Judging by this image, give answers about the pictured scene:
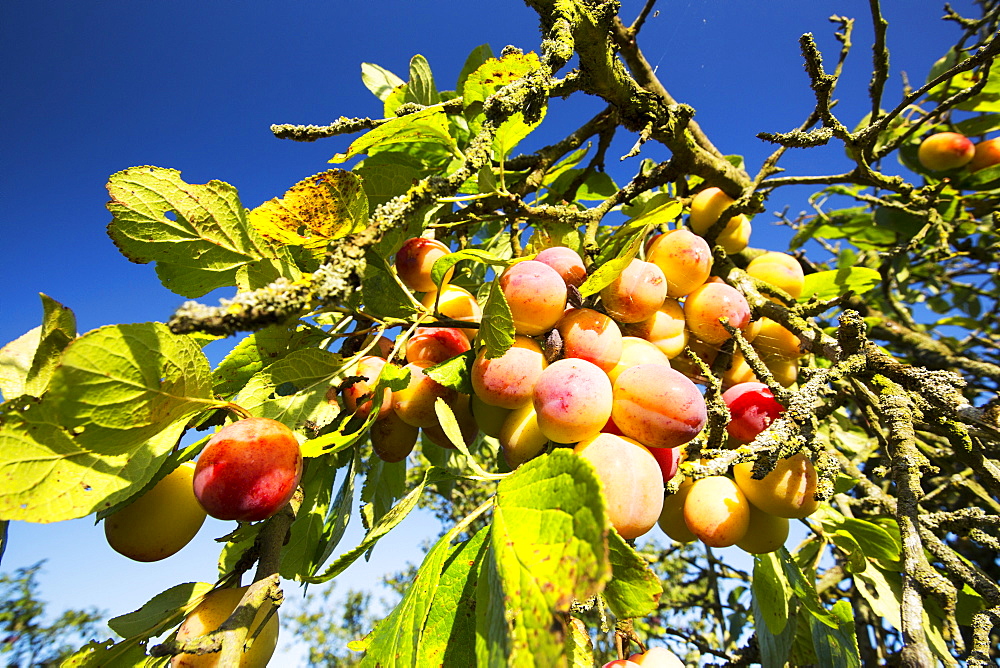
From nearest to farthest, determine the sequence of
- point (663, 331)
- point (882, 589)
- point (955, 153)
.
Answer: point (663, 331)
point (882, 589)
point (955, 153)

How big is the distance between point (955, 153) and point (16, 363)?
2.99m

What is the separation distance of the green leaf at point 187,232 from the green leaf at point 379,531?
41cm

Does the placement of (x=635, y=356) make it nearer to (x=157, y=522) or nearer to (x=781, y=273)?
(x=781, y=273)

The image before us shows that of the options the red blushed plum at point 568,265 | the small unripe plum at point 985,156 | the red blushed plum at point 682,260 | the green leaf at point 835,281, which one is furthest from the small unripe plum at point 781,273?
the small unripe plum at point 985,156

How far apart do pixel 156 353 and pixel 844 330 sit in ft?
3.42

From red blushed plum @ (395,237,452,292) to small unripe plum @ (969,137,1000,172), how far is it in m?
2.38

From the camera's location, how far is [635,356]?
34.1 inches

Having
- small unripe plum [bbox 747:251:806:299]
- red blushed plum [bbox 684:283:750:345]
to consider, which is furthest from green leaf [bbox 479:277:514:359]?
small unripe plum [bbox 747:251:806:299]

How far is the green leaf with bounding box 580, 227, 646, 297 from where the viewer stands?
0.76m

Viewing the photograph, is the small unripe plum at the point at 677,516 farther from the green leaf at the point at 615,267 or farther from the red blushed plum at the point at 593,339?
the green leaf at the point at 615,267

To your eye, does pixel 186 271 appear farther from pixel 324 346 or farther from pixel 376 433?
pixel 376 433

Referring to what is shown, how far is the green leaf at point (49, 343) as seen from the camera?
0.66 m

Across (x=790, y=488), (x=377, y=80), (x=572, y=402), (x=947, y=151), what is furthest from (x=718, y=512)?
(x=947, y=151)

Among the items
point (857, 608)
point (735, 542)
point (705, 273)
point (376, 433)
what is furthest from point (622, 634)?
point (857, 608)
